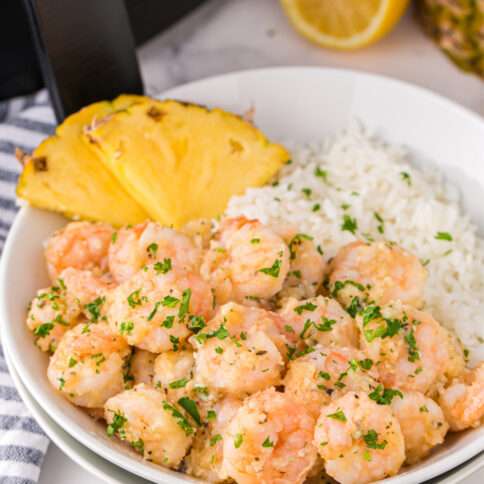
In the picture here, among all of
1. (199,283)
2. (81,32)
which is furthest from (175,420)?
(81,32)

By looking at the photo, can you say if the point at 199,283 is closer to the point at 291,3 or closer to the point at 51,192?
the point at 51,192

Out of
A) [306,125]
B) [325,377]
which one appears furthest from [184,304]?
[306,125]

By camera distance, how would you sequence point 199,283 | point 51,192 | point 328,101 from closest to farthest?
point 199,283 < point 51,192 < point 328,101

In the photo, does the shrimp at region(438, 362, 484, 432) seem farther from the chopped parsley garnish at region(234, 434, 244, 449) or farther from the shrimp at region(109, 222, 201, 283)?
the shrimp at region(109, 222, 201, 283)

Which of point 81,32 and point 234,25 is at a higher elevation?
point 81,32

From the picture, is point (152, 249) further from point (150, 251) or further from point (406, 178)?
point (406, 178)

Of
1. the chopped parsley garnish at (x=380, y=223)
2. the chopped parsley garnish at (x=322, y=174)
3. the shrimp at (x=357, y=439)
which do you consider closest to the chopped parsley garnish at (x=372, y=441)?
the shrimp at (x=357, y=439)

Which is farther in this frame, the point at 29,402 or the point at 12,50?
the point at 12,50
